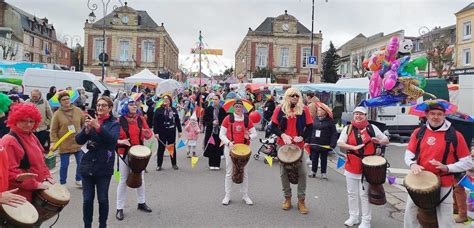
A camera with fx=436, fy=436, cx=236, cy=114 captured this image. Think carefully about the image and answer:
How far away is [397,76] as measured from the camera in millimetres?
8508

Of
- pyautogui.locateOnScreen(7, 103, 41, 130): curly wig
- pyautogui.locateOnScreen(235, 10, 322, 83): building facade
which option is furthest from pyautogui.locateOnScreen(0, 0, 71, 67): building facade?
pyautogui.locateOnScreen(7, 103, 41, 130): curly wig

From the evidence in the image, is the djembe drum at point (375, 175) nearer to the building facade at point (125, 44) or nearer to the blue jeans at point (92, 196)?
the blue jeans at point (92, 196)

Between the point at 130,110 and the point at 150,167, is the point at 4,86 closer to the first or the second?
the point at 150,167

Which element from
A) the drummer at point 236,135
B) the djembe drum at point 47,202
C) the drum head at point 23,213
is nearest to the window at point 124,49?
the drummer at point 236,135

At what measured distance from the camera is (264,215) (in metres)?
6.28

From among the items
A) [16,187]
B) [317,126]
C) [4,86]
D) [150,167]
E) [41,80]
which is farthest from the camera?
[4,86]

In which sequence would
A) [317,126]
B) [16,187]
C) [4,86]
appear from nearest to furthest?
[16,187], [317,126], [4,86]

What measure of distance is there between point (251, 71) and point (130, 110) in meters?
59.6

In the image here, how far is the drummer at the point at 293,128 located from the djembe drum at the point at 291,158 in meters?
0.07

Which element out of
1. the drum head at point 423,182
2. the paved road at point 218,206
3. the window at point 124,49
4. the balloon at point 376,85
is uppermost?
the window at point 124,49

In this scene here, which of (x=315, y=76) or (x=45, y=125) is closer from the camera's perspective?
(x=45, y=125)

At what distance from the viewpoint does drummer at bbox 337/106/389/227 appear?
5.72 m

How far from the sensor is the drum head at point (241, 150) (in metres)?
6.64

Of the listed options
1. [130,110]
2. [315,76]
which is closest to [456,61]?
[315,76]
